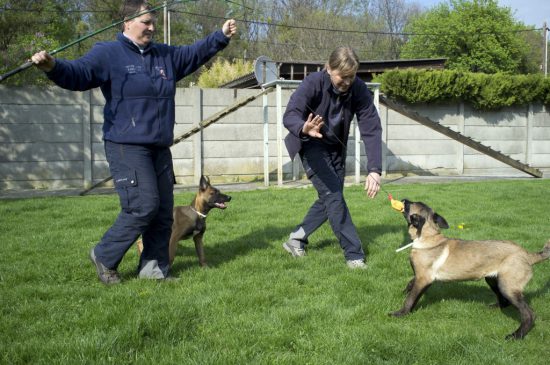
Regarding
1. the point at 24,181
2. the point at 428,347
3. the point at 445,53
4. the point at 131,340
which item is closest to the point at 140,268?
the point at 131,340

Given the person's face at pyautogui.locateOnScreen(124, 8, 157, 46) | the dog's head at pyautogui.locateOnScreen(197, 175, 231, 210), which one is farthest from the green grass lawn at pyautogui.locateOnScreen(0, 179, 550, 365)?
the person's face at pyautogui.locateOnScreen(124, 8, 157, 46)

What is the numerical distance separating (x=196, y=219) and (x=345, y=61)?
97.5 inches

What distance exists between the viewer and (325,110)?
5.73 m

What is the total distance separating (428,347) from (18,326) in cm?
299

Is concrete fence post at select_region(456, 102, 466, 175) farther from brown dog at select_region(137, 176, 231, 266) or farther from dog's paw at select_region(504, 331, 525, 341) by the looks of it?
dog's paw at select_region(504, 331, 525, 341)

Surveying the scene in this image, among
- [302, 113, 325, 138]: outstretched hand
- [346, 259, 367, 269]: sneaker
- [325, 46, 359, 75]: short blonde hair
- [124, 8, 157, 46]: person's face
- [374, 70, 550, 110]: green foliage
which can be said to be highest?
[374, 70, 550, 110]: green foliage

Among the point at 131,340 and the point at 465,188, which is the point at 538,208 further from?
the point at 131,340

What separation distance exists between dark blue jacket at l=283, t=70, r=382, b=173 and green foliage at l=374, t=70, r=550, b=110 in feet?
37.0

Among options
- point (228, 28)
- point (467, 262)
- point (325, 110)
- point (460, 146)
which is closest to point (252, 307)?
point (467, 262)

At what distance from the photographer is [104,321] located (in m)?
4.02

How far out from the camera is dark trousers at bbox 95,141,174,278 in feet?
16.0

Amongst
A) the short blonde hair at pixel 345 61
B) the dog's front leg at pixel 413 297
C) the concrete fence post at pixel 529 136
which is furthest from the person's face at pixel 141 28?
the concrete fence post at pixel 529 136

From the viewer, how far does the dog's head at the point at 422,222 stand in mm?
4750

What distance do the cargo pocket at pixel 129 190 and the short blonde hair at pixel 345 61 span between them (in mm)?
2235
